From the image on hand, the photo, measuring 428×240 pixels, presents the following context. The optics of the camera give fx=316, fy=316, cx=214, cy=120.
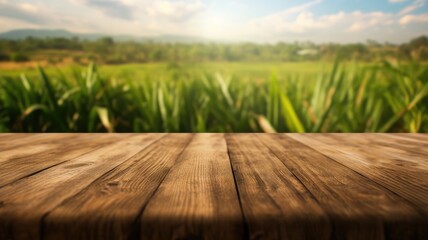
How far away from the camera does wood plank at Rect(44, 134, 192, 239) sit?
0.34 m

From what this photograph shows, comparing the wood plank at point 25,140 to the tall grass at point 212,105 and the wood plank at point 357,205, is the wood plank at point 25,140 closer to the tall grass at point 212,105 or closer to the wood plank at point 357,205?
the tall grass at point 212,105

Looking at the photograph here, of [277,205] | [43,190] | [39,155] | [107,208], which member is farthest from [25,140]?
[277,205]

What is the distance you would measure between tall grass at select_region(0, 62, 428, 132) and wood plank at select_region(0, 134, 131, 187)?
61cm

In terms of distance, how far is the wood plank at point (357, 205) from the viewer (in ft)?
1.14

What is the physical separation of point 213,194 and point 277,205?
0.29ft

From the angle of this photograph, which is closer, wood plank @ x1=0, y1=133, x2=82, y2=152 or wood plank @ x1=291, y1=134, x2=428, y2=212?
wood plank @ x1=291, y1=134, x2=428, y2=212

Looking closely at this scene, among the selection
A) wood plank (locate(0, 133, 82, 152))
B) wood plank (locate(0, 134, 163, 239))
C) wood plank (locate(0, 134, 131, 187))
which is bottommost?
wood plank (locate(0, 133, 82, 152))

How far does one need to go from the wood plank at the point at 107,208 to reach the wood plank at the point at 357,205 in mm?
228

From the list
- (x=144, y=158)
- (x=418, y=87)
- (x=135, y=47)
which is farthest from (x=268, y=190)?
(x=135, y=47)

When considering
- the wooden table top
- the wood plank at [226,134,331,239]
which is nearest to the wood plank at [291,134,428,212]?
the wooden table top

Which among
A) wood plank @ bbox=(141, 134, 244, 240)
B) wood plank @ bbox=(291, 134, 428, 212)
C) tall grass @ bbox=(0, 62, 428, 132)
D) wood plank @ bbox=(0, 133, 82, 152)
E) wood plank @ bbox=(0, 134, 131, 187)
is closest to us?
wood plank @ bbox=(141, 134, 244, 240)

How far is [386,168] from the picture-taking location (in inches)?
23.5

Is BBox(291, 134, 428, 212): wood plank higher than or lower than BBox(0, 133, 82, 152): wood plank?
higher

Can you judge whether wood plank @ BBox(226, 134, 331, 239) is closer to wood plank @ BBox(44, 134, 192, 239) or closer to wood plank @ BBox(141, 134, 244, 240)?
wood plank @ BBox(141, 134, 244, 240)
